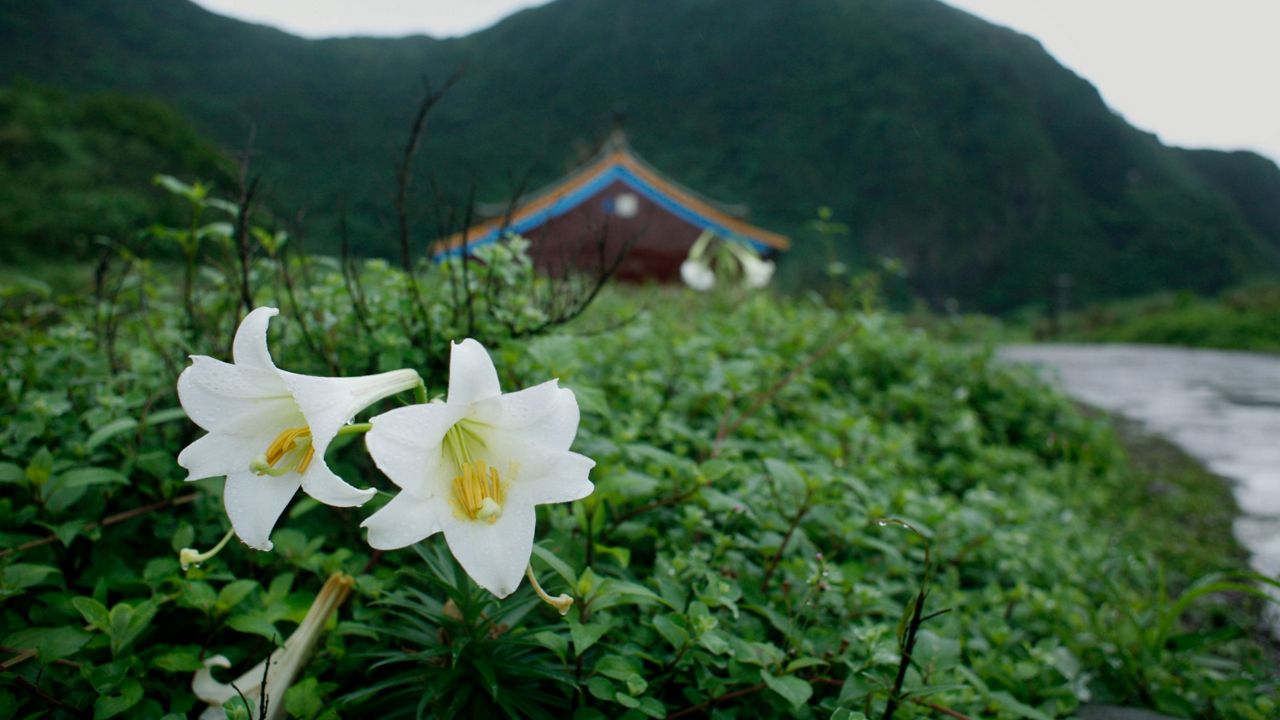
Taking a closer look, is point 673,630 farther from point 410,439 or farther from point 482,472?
point 410,439

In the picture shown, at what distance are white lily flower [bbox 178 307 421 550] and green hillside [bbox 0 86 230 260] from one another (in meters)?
10.3

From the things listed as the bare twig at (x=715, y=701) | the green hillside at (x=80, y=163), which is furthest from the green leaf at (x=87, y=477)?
the green hillside at (x=80, y=163)

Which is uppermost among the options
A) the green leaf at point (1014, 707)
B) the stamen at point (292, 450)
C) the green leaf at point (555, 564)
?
the stamen at point (292, 450)

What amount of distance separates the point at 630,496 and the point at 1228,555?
9.40ft

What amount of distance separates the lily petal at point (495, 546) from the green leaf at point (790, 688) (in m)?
0.46

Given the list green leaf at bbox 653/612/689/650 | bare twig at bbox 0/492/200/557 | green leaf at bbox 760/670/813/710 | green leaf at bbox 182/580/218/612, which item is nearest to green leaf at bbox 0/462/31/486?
bare twig at bbox 0/492/200/557

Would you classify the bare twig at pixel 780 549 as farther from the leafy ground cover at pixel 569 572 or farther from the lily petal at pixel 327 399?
the lily petal at pixel 327 399

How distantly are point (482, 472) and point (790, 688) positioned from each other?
0.56m

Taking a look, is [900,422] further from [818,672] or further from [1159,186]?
[1159,186]

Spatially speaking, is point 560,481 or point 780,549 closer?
point 560,481

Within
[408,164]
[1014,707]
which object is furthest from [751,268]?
[1014,707]

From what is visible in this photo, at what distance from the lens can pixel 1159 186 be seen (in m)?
38.1

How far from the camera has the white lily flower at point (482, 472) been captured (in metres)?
0.71

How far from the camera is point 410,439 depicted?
0.71 metres
